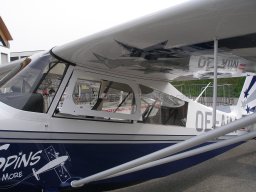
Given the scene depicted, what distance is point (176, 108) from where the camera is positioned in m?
4.87

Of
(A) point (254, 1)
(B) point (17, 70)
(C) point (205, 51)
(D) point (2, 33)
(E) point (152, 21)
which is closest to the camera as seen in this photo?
(A) point (254, 1)

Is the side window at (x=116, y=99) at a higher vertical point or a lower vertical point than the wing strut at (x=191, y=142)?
higher

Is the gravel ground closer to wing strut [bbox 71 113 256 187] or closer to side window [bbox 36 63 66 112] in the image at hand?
wing strut [bbox 71 113 256 187]

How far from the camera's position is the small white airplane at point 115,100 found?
9.50ft

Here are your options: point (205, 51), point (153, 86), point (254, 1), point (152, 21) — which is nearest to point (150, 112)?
point (153, 86)

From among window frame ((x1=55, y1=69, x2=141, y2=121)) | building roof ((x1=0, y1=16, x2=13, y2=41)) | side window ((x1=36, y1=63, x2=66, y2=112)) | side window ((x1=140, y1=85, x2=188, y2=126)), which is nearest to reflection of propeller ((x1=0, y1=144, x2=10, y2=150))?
side window ((x1=36, y1=63, x2=66, y2=112))

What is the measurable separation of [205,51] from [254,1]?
4.13 ft

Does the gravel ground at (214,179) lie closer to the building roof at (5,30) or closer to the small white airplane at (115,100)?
the small white airplane at (115,100)

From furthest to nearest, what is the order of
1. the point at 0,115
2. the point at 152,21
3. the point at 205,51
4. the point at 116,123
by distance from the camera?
the point at 116,123
the point at 205,51
the point at 0,115
the point at 152,21

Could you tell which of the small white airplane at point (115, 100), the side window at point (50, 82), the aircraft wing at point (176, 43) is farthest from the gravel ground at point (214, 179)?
the side window at point (50, 82)

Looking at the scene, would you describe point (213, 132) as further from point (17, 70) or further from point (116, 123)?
point (17, 70)

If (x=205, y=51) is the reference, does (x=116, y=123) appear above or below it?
below

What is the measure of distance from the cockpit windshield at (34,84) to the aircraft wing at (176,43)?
17 cm

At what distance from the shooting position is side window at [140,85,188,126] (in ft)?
14.6
